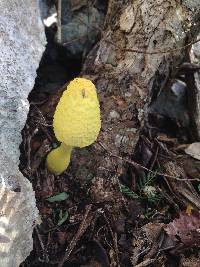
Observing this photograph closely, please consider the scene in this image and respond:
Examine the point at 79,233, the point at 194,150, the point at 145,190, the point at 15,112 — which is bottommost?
the point at 79,233

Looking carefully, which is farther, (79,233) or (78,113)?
(79,233)

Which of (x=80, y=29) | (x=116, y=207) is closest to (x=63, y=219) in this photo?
(x=116, y=207)

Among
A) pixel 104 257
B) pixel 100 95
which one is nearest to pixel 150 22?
pixel 100 95

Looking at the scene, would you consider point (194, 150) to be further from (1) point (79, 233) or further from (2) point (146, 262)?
(1) point (79, 233)

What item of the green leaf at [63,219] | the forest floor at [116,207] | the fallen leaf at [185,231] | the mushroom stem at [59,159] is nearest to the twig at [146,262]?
the forest floor at [116,207]

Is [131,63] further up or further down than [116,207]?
further up
